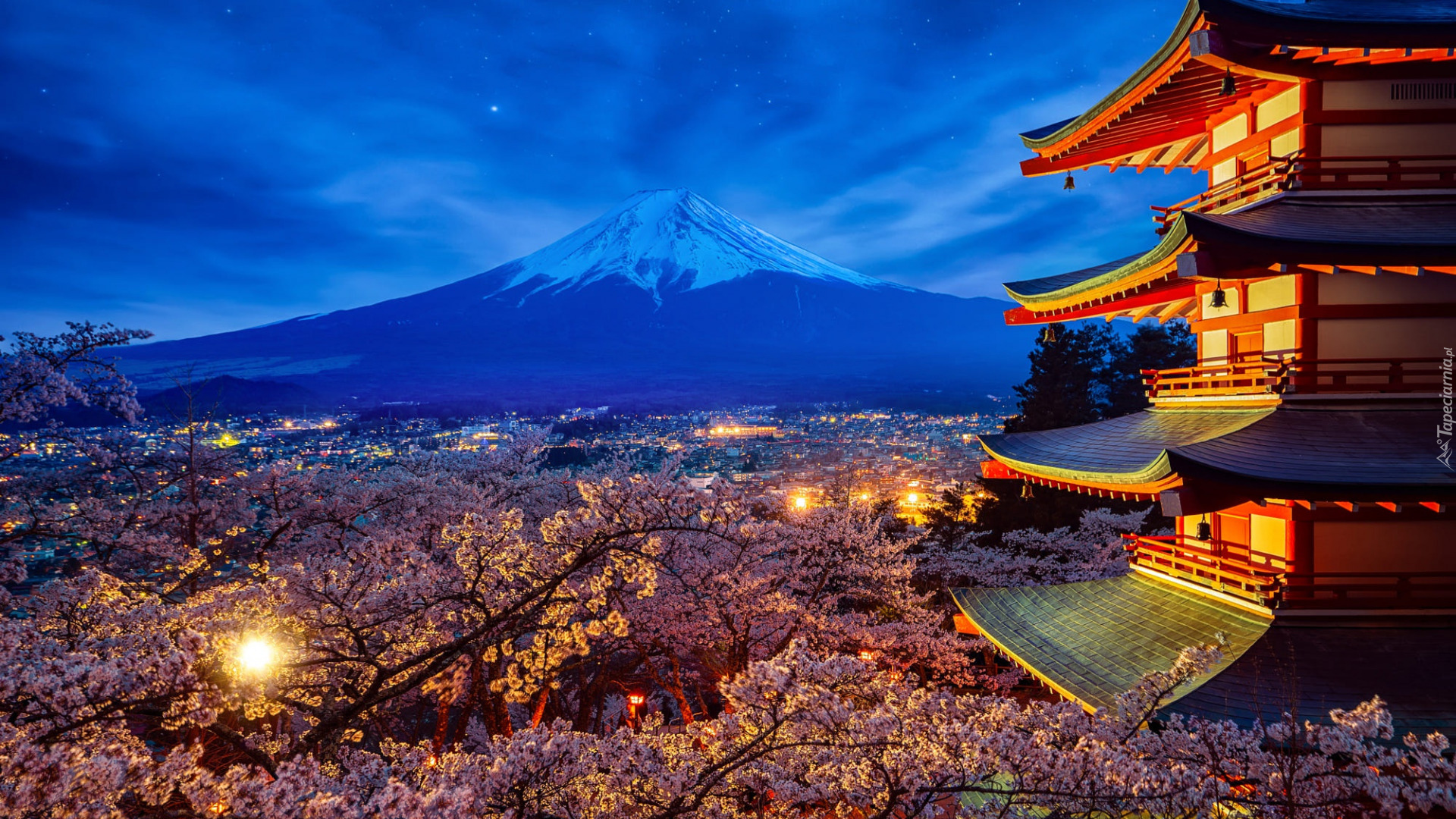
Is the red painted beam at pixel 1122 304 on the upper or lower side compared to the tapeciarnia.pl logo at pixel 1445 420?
upper

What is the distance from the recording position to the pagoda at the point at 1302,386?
492 cm

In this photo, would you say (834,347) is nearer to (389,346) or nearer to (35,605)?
(389,346)

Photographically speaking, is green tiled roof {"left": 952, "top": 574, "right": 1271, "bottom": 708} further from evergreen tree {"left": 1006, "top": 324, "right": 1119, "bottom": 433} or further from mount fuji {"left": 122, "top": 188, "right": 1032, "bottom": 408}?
mount fuji {"left": 122, "top": 188, "right": 1032, "bottom": 408}

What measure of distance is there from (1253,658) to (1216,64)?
205 inches

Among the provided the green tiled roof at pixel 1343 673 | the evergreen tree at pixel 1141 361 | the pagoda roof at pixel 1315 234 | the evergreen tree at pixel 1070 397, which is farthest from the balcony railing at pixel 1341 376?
the evergreen tree at pixel 1141 361

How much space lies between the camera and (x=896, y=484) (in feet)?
112

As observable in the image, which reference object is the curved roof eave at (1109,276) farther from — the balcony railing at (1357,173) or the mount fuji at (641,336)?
the mount fuji at (641,336)

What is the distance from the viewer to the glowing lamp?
4.71 metres

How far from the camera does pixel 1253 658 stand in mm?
5258

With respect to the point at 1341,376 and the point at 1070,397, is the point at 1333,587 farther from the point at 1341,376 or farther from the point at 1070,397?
the point at 1070,397

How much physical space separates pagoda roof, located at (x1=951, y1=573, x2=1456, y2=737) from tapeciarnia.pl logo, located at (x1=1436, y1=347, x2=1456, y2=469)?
157 centimetres

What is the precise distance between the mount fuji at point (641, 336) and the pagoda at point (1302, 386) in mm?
80954

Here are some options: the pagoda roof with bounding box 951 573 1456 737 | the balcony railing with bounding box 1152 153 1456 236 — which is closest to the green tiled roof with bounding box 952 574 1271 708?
the pagoda roof with bounding box 951 573 1456 737

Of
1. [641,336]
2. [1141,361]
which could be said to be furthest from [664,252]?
[1141,361]
